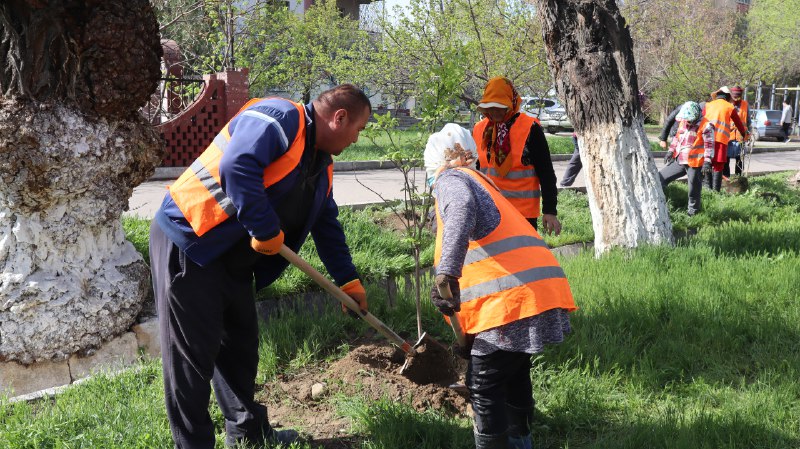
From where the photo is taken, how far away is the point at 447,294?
2.87m

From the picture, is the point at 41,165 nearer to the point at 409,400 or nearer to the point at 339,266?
the point at 339,266

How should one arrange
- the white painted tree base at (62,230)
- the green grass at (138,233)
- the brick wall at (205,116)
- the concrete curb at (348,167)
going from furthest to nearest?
1. the brick wall at (205,116)
2. the concrete curb at (348,167)
3. the green grass at (138,233)
4. the white painted tree base at (62,230)

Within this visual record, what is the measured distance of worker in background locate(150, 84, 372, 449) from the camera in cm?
277

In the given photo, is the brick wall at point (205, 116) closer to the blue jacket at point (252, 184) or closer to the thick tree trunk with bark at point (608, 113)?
the thick tree trunk with bark at point (608, 113)

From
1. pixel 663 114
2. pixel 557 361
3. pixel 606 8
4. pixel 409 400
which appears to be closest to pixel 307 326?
pixel 409 400

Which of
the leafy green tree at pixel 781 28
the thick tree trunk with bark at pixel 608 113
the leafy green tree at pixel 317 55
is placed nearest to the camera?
the thick tree trunk with bark at pixel 608 113

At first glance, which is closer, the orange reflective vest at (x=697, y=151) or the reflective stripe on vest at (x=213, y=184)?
the reflective stripe on vest at (x=213, y=184)

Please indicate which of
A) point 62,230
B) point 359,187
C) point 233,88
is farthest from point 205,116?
point 62,230

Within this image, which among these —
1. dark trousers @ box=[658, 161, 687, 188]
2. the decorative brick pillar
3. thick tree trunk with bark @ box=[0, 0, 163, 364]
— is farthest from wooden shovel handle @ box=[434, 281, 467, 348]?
the decorative brick pillar

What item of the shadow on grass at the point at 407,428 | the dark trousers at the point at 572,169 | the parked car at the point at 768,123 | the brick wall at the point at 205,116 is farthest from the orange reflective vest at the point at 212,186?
Result: the parked car at the point at 768,123

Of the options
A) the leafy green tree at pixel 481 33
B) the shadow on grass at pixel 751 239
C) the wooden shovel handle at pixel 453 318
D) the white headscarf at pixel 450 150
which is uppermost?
the leafy green tree at pixel 481 33

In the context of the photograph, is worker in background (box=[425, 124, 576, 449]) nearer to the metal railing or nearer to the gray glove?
the gray glove

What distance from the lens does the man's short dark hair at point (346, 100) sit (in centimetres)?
301

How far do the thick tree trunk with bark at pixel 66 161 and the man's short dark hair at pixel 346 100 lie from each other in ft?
6.82
